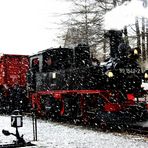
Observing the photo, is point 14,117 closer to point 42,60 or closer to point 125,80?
point 125,80

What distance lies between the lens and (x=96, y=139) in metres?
10.0

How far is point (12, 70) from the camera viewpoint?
19922 mm

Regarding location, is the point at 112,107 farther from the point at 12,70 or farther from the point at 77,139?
the point at 12,70

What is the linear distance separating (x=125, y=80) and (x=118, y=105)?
0.98m

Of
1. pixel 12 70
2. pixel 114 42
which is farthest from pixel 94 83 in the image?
pixel 12 70

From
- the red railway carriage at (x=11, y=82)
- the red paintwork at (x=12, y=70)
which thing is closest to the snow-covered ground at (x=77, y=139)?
the red railway carriage at (x=11, y=82)

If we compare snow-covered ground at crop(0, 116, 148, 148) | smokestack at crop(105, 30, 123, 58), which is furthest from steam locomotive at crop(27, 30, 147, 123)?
snow-covered ground at crop(0, 116, 148, 148)

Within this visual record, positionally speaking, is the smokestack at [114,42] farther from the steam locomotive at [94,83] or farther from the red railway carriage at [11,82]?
the red railway carriage at [11,82]

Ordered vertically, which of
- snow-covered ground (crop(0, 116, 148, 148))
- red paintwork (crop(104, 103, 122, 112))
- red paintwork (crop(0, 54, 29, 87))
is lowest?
snow-covered ground (crop(0, 116, 148, 148))

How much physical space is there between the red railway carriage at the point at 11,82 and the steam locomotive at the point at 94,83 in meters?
A: 4.00

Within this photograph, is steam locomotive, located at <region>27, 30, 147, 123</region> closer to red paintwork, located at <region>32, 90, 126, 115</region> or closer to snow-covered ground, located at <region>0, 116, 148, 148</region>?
red paintwork, located at <region>32, 90, 126, 115</region>

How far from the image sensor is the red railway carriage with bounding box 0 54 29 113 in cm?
1938

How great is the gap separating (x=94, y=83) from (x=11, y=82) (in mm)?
7859

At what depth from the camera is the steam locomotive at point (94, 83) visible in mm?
12531
